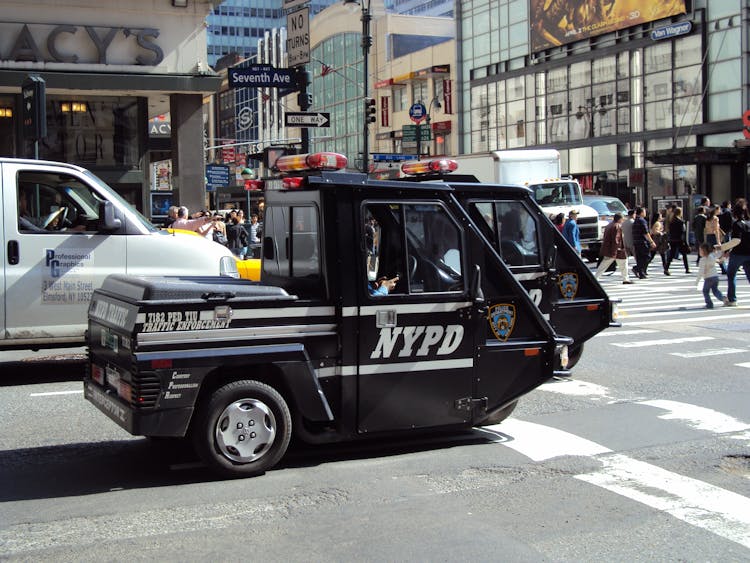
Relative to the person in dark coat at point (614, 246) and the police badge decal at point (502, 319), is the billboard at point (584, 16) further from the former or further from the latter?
the police badge decal at point (502, 319)

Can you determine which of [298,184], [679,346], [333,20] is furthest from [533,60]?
[298,184]

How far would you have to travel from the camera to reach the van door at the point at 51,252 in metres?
9.55

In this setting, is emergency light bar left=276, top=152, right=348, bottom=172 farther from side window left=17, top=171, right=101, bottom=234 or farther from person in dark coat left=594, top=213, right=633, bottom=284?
person in dark coat left=594, top=213, right=633, bottom=284

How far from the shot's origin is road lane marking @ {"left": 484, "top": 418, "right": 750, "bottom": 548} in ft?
18.4

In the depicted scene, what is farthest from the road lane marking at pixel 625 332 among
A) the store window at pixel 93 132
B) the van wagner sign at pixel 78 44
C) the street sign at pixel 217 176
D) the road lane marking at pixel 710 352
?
the street sign at pixel 217 176

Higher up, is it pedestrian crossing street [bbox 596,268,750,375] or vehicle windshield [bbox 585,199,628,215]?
vehicle windshield [bbox 585,199,628,215]

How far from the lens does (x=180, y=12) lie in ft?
75.2

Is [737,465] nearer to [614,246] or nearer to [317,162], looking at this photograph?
[317,162]

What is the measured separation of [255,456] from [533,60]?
55.6 m

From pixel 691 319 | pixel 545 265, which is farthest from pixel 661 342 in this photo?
pixel 545 265

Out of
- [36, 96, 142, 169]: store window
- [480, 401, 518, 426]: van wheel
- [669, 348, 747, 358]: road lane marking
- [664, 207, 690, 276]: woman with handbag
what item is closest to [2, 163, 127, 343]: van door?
[480, 401, 518, 426]: van wheel

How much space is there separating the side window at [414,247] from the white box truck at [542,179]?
2302 centimetres

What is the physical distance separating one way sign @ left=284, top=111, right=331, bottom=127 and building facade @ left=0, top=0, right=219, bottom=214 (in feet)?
22.4

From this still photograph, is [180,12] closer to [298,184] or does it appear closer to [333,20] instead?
[298,184]
